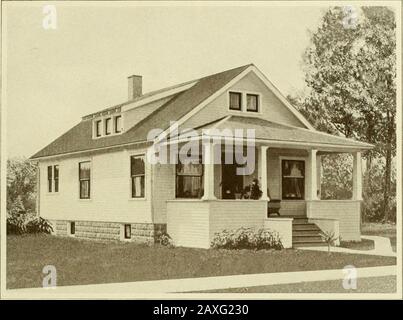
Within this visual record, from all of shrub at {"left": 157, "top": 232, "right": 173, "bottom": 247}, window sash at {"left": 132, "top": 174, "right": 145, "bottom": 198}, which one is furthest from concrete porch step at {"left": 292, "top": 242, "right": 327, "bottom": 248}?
window sash at {"left": 132, "top": 174, "right": 145, "bottom": 198}

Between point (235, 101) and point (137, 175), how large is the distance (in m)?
3.67

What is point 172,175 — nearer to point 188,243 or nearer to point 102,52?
point 188,243

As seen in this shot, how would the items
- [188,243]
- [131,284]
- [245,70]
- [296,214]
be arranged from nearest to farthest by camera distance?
[131,284]
[188,243]
[245,70]
[296,214]

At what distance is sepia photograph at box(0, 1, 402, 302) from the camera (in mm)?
15773

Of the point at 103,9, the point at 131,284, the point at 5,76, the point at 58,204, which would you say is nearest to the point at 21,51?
the point at 5,76

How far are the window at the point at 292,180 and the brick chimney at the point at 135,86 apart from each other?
17.1 ft

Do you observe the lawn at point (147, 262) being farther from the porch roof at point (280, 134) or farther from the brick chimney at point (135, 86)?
the brick chimney at point (135, 86)

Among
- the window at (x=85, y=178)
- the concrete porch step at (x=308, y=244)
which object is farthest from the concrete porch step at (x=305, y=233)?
the window at (x=85, y=178)

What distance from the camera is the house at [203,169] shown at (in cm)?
1986

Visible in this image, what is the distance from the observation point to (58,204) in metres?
25.0

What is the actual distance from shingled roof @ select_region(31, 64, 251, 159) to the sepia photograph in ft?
0.27

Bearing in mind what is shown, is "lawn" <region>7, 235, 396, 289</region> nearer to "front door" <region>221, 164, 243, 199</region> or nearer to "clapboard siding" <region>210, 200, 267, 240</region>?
"clapboard siding" <region>210, 200, 267, 240</region>

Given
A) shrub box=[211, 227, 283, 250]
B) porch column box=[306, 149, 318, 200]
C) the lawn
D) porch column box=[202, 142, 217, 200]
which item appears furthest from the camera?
porch column box=[306, 149, 318, 200]

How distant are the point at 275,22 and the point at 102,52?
14.1 ft
